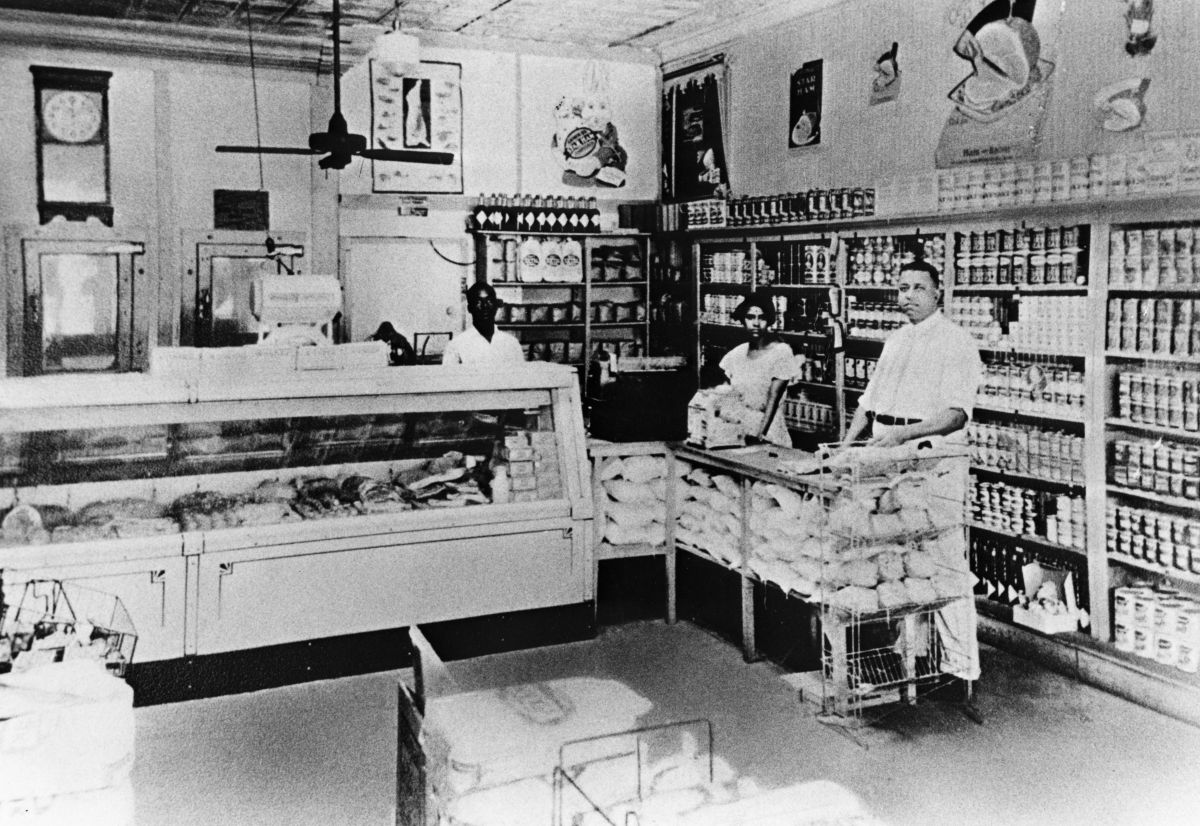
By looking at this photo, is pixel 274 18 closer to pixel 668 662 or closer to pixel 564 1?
pixel 564 1

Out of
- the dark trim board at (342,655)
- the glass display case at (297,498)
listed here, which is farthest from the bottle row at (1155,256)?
the dark trim board at (342,655)

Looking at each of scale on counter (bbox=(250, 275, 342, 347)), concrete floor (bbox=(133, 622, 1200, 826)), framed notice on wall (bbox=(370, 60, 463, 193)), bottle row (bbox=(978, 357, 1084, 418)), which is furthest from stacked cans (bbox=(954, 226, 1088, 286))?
framed notice on wall (bbox=(370, 60, 463, 193))

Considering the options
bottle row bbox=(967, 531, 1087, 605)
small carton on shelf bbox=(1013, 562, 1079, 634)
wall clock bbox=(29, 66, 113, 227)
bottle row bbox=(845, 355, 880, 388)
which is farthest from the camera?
wall clock bbox=(29, 66, 113, 227)

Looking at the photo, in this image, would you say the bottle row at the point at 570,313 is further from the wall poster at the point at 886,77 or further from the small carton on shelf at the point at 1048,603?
the small carton on shelf at the point at 1048,603

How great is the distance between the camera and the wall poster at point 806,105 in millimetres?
8086

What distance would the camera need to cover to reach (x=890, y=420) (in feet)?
17.7

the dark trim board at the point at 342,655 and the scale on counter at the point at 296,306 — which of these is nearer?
the dark trim board at the point at 342,655

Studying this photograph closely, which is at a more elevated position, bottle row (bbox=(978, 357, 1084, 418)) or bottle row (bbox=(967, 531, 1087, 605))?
bottle row (bbox=(978, 357, 1084, 418))

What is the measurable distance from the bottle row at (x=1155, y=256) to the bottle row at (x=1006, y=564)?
1.52 metres

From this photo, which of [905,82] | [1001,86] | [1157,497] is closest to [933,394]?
[1157,497]

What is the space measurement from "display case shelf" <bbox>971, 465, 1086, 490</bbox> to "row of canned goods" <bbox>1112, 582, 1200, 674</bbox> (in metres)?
0.58

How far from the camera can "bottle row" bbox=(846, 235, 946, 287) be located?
6391 millimetres

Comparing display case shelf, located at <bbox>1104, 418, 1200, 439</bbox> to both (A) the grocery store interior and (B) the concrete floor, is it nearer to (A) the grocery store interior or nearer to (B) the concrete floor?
(A) the grocery store interior

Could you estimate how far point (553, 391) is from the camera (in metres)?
5.19
